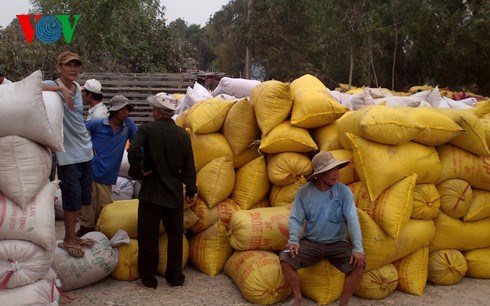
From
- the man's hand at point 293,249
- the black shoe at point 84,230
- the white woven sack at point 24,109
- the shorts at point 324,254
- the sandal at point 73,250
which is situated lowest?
the black shoe at point 84,230

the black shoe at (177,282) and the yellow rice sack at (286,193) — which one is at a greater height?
the yellow rice sack at (286,193)

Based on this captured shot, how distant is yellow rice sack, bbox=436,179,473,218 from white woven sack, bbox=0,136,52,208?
321 cm

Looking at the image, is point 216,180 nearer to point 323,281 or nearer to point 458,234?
point 323,281

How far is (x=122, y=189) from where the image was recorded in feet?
19.8

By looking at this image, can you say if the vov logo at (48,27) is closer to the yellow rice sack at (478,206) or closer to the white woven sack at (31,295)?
the white woven sack at (31,295)

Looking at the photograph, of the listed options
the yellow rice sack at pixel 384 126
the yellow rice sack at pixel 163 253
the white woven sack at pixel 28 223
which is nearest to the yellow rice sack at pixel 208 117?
the yellow rice sack at pixel 163 253

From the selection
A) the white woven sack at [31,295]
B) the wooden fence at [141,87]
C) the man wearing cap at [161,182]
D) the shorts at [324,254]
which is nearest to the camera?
the white woven sack at [31,295]

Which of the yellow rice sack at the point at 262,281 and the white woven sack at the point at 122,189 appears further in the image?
the white woven sack at the point at 122,189

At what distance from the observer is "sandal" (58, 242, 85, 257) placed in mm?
4199

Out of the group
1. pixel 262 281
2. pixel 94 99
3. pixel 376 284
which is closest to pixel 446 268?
pixel 376 284

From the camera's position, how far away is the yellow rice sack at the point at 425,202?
14.4 feet

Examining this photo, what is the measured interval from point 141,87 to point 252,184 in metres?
6.30

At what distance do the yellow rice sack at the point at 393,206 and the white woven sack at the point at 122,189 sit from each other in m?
2.82

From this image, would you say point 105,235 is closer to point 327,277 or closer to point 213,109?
point 213,109
